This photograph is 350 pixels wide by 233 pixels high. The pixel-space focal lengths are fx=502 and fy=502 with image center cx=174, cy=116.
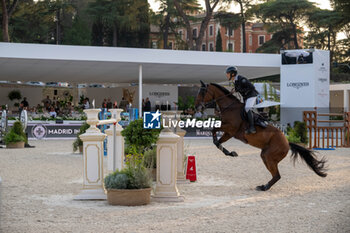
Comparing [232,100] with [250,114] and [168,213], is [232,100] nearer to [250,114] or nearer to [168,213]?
[250,114]

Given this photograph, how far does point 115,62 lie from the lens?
87.7 feet

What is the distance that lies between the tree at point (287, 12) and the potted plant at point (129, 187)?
53.1m

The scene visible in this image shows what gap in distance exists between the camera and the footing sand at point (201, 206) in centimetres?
645

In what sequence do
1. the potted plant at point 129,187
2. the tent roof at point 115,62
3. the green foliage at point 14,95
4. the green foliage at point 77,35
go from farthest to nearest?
the green foliage at point 77,35
the green foliage at point 14,95
the tent roof at point 115,62
the potted plant at point 129,187

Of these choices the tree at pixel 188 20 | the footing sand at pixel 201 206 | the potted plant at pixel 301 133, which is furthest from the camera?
the tree at pixel 188 20

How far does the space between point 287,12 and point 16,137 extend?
46.6 meters

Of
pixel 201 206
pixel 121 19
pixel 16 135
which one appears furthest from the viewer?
pixel 121 19

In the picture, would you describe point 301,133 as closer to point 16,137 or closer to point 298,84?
point 298,84

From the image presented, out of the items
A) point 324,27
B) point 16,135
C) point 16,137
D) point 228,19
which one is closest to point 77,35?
point 228,19

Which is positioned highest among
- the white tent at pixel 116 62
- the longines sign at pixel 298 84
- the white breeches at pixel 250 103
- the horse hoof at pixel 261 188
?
the white tent at pixel 116 62

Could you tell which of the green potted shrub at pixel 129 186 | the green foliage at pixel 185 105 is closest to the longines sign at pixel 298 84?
the green foliage at pixel 185 105

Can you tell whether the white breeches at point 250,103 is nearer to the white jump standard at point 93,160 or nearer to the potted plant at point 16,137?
the white jump standard at point 93,160

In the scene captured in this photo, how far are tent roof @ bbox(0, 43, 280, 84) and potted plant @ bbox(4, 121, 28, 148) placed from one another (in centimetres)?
494

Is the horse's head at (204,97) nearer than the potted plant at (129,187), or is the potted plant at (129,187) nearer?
the potted plant at (129,187)
